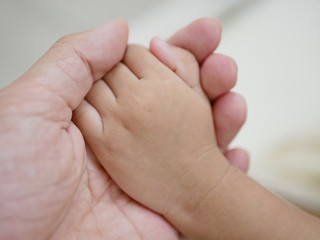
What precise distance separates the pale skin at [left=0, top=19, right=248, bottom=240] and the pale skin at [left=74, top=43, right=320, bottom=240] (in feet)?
0.09

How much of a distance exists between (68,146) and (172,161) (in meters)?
0.16

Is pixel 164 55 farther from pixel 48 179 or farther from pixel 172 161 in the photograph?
pixel 48 179

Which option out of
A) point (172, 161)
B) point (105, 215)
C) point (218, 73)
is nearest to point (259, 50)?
point (218, 73)

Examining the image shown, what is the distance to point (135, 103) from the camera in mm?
540

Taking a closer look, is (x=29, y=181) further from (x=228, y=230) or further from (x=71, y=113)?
(x=228, y=230)

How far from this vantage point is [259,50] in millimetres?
883

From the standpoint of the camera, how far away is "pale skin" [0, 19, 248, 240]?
1.41 ft

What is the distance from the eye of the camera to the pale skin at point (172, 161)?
0.53m

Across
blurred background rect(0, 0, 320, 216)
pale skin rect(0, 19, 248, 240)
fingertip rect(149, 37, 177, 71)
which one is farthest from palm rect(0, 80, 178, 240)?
blurred background rect(0, 0, 320, 216)

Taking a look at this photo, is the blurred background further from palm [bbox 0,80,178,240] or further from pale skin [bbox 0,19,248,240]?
palm [bbox 0,80,178,240]

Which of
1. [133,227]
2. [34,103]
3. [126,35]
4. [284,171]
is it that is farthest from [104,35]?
[284,171]

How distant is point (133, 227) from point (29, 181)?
18 cm

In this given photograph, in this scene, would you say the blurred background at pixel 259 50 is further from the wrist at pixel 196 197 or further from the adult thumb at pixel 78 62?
the adult thumb at pixel 78 62

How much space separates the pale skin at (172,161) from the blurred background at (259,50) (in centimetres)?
18
